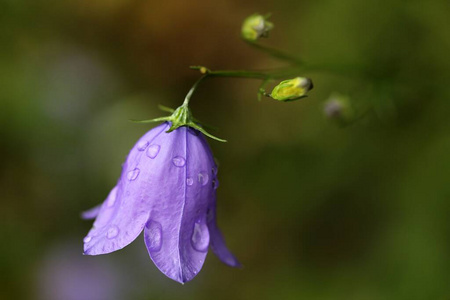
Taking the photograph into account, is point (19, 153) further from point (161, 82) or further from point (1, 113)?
point (161, 82)

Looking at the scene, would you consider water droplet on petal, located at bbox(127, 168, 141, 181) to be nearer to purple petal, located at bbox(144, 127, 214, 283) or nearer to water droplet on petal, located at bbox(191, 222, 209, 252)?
A: purple petal, located at bbox(144, 127, 214, 283)

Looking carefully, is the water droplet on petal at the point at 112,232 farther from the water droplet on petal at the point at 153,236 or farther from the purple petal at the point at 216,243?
the purple petal at the point at 216,243

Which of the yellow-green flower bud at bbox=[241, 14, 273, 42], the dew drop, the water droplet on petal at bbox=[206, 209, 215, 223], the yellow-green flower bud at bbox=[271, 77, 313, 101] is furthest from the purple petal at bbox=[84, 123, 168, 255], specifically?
the yellow-green flower bud at bbox=[241, 14, 273, 42]

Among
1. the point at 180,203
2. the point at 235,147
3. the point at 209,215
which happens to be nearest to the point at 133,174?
the point at 180,203

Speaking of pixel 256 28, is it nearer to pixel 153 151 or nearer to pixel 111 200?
pixel 153 151

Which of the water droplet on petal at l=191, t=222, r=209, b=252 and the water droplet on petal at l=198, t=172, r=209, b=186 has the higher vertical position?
the water droplet on petal at l=198, t=172, r=209, b=186

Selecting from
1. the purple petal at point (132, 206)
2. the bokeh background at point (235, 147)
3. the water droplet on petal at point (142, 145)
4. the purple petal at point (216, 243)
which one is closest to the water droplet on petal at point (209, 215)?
the purple petal at point (216, 243)

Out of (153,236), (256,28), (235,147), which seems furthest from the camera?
(235,147)

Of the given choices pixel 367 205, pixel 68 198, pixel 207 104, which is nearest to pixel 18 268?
pixel 68 198
